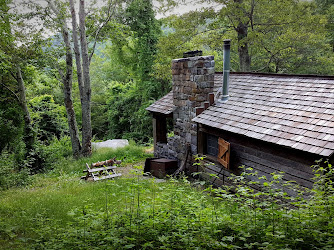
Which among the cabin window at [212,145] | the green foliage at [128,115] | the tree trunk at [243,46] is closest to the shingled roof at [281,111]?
the cabin window at [212,145]

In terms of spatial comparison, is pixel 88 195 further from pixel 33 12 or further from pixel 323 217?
pixel 33 12

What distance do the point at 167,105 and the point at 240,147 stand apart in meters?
4.74

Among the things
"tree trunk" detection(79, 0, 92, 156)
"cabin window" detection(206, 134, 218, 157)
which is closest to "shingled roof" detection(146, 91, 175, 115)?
"cabin window" detection(206, 134, 218, 157)

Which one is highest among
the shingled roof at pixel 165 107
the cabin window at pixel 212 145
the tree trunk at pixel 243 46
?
the tree trunk at pixel 243 46

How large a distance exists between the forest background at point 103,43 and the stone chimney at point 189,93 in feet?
17.6

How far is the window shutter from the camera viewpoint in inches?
322

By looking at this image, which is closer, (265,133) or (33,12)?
(265,133)

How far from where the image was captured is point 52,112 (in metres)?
20.7

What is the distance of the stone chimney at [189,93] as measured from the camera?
9.96m

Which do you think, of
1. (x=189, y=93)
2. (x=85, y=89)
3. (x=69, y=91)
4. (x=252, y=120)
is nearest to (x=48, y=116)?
(x=69, y=91)

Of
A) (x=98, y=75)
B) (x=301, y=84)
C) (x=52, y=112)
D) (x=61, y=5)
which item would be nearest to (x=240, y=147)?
(x=301, y=84)

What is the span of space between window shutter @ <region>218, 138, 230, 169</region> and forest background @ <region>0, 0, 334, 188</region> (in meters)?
7.49

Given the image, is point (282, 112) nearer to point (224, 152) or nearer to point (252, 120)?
point (252, 120)

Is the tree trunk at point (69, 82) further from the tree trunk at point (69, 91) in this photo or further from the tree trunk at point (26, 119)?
the tree trunk at point (26, 119)
